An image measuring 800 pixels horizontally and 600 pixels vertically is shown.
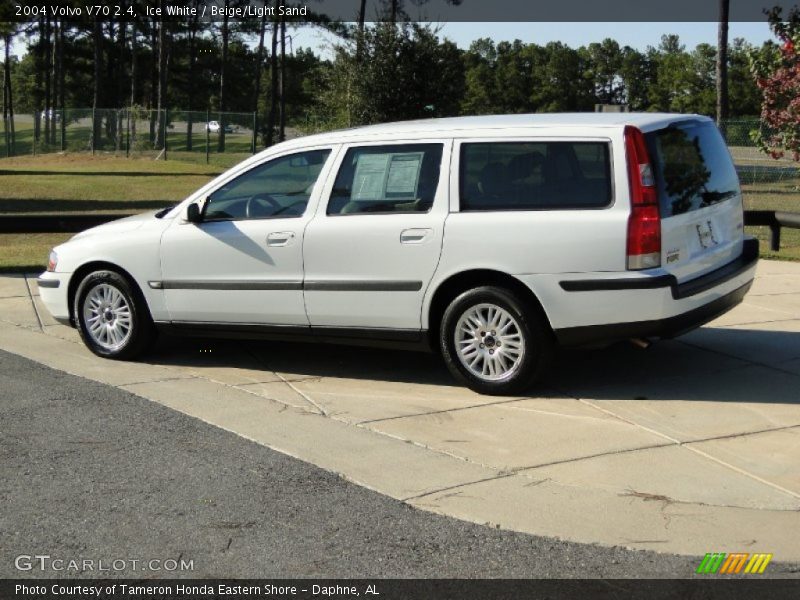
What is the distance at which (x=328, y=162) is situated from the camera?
787 cm

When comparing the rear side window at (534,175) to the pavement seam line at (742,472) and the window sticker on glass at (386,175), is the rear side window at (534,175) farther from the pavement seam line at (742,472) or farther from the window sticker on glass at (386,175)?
the pavement seam line at (742,472)

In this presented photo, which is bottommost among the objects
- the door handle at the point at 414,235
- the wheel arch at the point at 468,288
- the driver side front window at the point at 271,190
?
the wheel arch at the point at 468,288

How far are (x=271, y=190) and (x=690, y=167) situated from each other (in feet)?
9.42

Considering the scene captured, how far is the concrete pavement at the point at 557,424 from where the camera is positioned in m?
5.23

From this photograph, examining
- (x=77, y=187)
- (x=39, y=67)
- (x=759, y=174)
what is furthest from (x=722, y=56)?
(x=39, y=67)


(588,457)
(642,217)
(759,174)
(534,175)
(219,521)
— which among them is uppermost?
(759,174)

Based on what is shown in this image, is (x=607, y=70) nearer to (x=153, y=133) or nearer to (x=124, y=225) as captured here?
(x=153, y=133)

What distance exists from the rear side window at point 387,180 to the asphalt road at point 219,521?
6.28 feet

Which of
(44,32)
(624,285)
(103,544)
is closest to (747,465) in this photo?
(624,285)

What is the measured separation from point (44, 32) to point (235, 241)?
240 feet

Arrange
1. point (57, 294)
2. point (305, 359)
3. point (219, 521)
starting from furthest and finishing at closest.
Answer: point (57, 294)
point (305, 359)
point (219, 521)

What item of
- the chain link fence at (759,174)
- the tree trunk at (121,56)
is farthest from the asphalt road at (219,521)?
the tree trunk at (121,56)

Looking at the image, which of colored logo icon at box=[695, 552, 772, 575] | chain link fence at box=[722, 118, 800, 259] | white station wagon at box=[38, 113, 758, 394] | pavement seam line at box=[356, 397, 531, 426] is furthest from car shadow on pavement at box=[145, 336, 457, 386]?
chain link fence at box=[722, 118, 800, 259]

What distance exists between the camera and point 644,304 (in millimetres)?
6863
